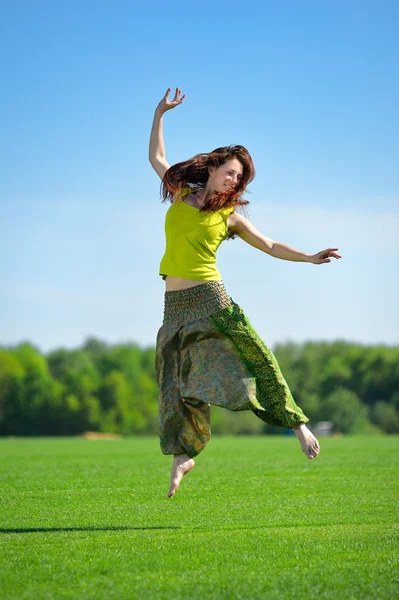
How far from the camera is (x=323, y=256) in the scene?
19.4 ft

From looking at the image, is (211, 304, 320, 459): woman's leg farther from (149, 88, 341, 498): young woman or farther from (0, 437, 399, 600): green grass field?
(0, 437, 399, 600): green grass field

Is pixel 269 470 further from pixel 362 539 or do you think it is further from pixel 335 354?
pixel 335 354

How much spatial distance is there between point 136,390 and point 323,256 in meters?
77.2

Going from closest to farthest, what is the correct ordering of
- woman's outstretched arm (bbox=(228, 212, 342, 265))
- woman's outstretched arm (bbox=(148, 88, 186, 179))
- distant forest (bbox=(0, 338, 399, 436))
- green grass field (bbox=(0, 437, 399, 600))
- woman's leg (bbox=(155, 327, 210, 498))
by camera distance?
1. green grass field (bbox=(0, 437, 399, 600))
2. woman's leg (bbox=(155, 327, 210, 498))
3. woman's outstretched arm (bbox=(228, 212, 342, 265))
4. woman's outstretched arm (bbox=(148, 88, 186, 179))
5. distant forest (bbox=(0, 338, 399, 436))

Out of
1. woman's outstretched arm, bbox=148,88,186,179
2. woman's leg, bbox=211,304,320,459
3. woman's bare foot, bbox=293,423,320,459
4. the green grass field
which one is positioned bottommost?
the green grass field

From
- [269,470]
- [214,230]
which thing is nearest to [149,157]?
[214,230]

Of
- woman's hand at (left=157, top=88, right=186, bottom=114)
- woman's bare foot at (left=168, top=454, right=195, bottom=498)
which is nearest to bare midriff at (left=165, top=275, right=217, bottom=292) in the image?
woman's bare foot at (left=168, top=454, right=195, bottom=498)

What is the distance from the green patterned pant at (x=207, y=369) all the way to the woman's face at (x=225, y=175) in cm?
65

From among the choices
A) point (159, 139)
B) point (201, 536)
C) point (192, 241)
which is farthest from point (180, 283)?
point (201, 536)

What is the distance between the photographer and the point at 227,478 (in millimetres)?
8414

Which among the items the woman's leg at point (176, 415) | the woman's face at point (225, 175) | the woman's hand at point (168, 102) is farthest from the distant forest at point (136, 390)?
the woman's face at point (225, 175)

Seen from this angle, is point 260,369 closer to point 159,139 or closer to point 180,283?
point 180,283

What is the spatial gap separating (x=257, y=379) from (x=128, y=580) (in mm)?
2130

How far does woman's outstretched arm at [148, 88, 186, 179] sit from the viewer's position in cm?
619
